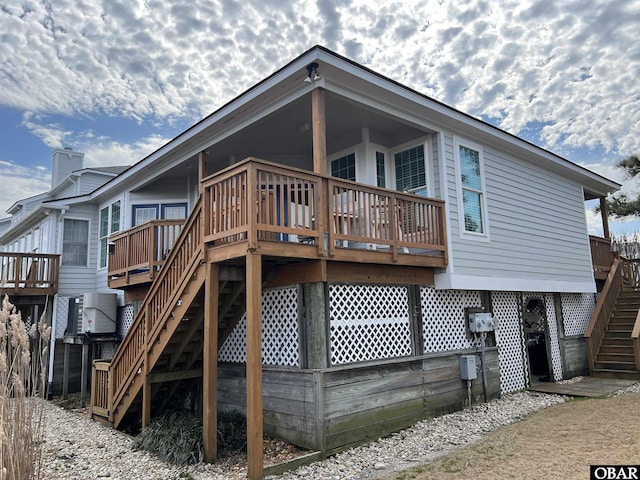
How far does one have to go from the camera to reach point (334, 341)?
6465mm

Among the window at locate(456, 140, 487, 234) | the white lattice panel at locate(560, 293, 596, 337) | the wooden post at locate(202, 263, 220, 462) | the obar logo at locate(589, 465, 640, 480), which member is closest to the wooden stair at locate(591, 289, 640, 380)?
the white lattice panel at locate(560, 293, 596, 337)

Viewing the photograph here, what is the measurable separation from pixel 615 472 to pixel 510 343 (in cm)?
573

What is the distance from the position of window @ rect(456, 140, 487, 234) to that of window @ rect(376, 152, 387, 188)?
1488mm

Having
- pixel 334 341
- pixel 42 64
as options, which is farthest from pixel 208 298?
pixel 42 64

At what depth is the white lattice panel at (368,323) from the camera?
6.57 metres

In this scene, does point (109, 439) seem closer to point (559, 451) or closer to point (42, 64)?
point (559, 451)

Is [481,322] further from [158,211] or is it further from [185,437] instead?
[158,211]

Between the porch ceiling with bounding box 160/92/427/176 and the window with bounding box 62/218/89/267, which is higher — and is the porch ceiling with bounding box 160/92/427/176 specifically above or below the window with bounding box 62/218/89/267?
above

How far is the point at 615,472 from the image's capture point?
4.53 m

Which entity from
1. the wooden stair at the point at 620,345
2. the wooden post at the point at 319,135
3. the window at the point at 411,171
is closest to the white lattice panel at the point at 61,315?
the window at the point at 411,171

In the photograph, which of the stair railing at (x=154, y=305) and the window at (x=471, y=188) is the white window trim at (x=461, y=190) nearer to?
the window at (x=471, y=188)

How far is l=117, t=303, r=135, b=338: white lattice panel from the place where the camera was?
11719mm

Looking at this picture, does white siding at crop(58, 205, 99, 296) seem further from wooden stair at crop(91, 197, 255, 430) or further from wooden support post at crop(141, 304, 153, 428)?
wooden support post at crop(141, 304, 153, 428)

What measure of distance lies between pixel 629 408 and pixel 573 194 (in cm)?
665
